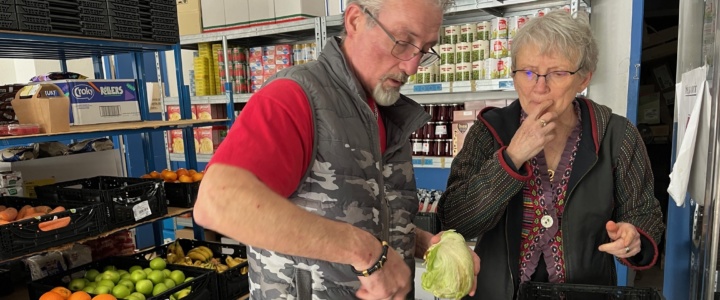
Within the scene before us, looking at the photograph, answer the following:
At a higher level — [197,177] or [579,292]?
[197,177]

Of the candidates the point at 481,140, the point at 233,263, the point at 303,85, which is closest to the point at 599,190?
the point at 481,140

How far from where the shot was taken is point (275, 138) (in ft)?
3.19

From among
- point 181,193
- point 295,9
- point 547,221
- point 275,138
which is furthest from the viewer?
point 295,9

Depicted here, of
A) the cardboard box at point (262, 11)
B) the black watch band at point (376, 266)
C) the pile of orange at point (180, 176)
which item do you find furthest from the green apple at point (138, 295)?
the cardboard box at point (262, 11)

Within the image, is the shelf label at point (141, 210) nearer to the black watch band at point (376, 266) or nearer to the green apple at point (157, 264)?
the green apple at point (157, 264)

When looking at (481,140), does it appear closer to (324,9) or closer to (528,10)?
(528,10)

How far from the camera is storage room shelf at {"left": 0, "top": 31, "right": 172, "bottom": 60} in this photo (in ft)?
7.55

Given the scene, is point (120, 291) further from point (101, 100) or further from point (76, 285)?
point (101, 100)

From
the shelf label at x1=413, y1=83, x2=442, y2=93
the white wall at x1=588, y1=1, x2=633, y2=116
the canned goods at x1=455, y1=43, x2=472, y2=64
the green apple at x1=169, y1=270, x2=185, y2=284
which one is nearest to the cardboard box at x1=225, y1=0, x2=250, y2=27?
the shelf label at x1=413, y1=83, x2=442, y2=93

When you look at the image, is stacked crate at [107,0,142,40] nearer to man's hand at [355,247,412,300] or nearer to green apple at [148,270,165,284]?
green apple at [148,270,165,284]

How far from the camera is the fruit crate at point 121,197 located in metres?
2.43

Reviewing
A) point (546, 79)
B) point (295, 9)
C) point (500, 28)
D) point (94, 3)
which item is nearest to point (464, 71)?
point (500, 28)

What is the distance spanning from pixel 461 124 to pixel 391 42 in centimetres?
245

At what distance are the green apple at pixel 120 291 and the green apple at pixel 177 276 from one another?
242mm
